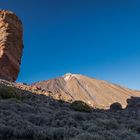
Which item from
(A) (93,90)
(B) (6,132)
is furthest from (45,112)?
(A) (93,90)

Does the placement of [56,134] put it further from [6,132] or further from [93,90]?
[93,90]

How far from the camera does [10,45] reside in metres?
47.6

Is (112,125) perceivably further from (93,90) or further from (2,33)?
(93,90)

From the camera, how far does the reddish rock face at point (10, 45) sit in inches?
1813

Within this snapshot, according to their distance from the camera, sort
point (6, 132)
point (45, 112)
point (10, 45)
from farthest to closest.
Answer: point (10, 45) → point (45, 112) → point (6, 132)

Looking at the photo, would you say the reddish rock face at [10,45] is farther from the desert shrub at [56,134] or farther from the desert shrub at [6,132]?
the desert shrub at [56,134]

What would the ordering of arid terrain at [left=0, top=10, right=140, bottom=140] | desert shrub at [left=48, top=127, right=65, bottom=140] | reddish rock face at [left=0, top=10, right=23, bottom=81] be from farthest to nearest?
1. reddish rock face at [left=0, top=10, right=23, bottom=81]
2. arid terrain at [left=0, top=10, right=140, bottom=140]
3. desert shrub at [left=48, top=127, right=65, bottom=140]

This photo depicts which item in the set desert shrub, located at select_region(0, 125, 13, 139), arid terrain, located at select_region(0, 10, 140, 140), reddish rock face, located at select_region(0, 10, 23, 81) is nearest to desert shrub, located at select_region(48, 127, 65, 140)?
arid terrain, located at select_region(0, 10, 140, 140)

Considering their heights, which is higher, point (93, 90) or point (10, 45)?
point (93, 90)

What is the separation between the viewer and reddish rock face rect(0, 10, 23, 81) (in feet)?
151

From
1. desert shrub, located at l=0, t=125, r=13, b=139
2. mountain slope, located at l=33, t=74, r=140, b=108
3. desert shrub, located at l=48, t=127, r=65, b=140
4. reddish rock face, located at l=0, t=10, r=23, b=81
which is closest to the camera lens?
desert shrub, located at l=48, t=127, r=65, b=140

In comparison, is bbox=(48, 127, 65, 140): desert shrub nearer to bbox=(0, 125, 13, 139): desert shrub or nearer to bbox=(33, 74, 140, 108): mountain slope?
bbox=(0, 125, 13, 139): desert shrub

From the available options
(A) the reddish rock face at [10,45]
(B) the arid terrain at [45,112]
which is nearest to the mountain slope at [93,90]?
(B) the arid terrain at [45,112]

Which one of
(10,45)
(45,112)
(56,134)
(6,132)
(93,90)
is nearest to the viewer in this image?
(56,134)
